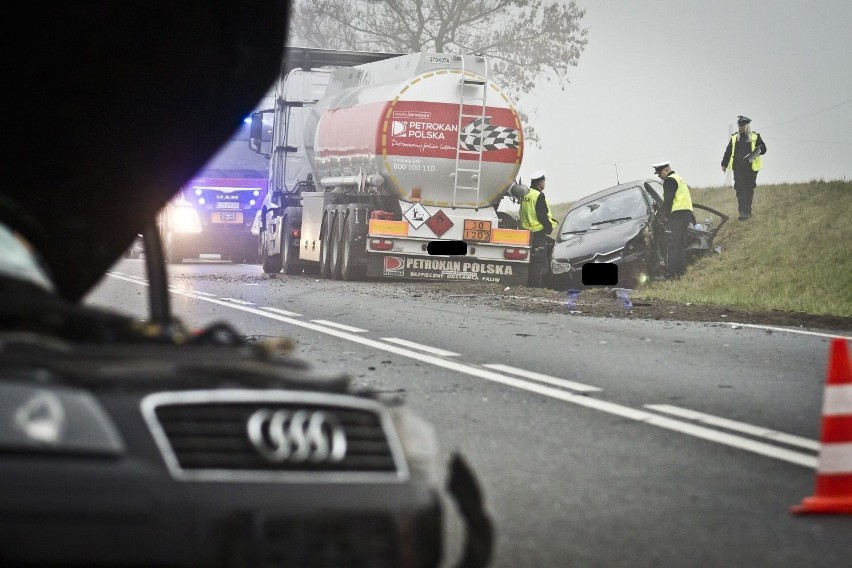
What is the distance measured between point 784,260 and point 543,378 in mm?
16111

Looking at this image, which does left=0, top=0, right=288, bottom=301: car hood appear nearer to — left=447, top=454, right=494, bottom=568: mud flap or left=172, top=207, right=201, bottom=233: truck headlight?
left=447, top=454, right=494, bottom=568: mud flap

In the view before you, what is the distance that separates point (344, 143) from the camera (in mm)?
28219

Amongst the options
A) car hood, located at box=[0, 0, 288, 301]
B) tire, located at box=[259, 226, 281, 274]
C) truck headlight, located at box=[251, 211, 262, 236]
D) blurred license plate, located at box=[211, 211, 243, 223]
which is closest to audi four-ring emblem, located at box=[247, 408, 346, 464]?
car hood, located at box=[0, 0, 288, 301]

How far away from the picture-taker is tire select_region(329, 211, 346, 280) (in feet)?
93.4

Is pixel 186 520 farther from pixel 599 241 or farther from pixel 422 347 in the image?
pixel 599 241

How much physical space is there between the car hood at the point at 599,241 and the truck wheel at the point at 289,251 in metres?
6.28

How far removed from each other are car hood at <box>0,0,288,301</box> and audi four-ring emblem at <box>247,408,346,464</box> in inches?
Answer: 65.2

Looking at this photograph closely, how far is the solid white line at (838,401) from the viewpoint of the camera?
7.35 meters

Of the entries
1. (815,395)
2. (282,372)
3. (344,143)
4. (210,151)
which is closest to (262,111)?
(344,143)

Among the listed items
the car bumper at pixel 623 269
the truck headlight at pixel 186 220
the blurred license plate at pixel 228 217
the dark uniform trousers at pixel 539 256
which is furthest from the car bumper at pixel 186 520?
the blurred license plate at pixel 228 217

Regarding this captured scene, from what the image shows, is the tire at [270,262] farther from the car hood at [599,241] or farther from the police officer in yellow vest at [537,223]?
the car hood at [599,241]

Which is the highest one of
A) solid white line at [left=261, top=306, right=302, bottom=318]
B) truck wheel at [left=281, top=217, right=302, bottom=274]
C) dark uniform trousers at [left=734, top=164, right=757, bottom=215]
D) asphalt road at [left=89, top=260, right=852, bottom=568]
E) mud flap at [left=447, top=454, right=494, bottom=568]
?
dark uniform trousers at [left=734, top=164, right=757, bottom=215]

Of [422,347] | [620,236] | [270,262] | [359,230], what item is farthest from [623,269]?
[422,347]

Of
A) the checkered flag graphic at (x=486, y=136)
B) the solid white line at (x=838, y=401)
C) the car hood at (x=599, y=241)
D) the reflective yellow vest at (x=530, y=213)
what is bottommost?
the solid white line at (x=838, y=401)
